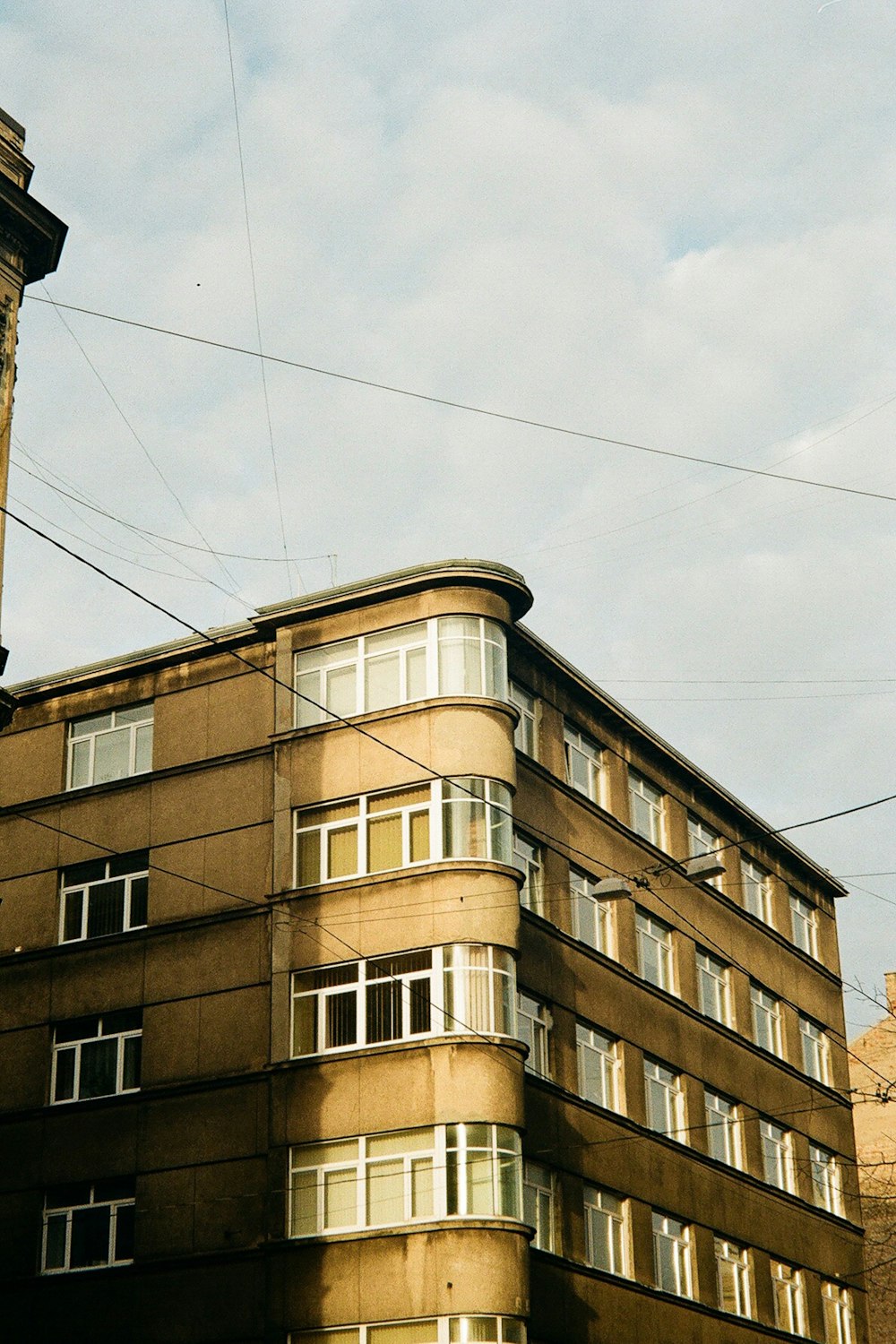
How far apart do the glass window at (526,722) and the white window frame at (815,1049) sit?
523 inches

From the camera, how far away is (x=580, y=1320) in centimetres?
3231

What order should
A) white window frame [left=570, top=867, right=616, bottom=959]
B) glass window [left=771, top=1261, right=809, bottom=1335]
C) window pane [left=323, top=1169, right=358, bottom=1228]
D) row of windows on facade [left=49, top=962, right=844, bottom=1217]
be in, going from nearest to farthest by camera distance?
window pane [left=323, top=1169, right=358, bottom=1228]
row of windows on facade [left=49, top=962, right=844, bottom=1217]
white window frame [left=570, top=867, right=616, bottom=959]
glass window [left=771, top=1261, right=809, bottom=1335]

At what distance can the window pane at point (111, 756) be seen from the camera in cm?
3644

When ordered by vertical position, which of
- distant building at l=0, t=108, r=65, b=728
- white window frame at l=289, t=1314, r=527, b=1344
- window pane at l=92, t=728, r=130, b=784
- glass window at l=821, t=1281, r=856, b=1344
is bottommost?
white window frame at l=289, t=1314, r=527, b=1344

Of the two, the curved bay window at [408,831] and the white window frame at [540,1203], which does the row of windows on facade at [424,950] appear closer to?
the curved bay window at [408,831]

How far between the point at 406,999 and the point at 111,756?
8.69 m

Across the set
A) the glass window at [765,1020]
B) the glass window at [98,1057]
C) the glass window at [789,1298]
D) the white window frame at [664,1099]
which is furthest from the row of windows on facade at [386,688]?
the glass window at [789,1298]

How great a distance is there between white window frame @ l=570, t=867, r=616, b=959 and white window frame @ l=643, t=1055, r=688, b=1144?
2.49 m

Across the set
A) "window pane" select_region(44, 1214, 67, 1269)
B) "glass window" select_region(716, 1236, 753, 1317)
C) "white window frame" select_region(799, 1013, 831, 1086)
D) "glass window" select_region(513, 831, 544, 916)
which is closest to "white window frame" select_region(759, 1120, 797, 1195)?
"white window frame" select_region(799, 1013, 831, 1086)

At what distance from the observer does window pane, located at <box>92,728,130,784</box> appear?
36.4 m

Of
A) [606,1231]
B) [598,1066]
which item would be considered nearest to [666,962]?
[598,1066]

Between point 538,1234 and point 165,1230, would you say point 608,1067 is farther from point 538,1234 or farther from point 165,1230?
point 165,1230

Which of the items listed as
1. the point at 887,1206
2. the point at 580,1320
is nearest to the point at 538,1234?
the point at 580,1320

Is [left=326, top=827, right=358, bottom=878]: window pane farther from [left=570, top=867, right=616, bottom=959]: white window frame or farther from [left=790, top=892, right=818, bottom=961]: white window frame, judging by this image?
[left=790, top=892, right=818, bottom=961]: white window frame
